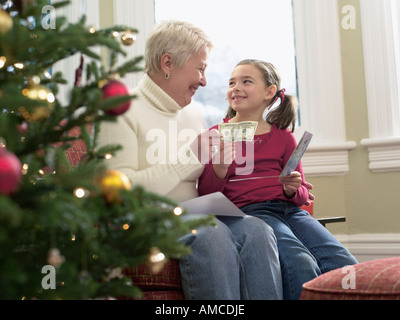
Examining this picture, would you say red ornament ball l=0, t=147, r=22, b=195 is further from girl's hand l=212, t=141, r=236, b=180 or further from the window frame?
the window frame

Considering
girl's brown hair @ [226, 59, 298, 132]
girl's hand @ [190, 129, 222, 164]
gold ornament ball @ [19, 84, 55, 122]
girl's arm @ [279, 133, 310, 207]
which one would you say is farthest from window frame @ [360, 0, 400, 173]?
gold ornament ball @ [19, 84, 55, 122]

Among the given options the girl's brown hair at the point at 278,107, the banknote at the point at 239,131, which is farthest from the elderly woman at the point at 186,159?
the girl's brown hair at the point at 278,107

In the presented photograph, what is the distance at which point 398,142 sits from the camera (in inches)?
115

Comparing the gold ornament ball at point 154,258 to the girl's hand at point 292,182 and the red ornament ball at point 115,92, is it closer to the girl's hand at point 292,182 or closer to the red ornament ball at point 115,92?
the red ornament ball at point 115,92

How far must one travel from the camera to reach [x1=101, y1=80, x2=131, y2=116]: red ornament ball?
3.05 feet

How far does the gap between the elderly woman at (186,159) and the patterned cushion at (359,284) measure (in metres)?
0.24

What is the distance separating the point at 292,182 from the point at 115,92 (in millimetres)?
1128

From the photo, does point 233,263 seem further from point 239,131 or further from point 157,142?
point 239,131

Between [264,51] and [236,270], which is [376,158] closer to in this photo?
[264,51]

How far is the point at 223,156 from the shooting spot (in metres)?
1.81

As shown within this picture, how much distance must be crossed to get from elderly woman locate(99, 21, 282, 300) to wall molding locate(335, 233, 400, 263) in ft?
4.63

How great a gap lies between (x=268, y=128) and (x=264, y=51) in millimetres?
1209
